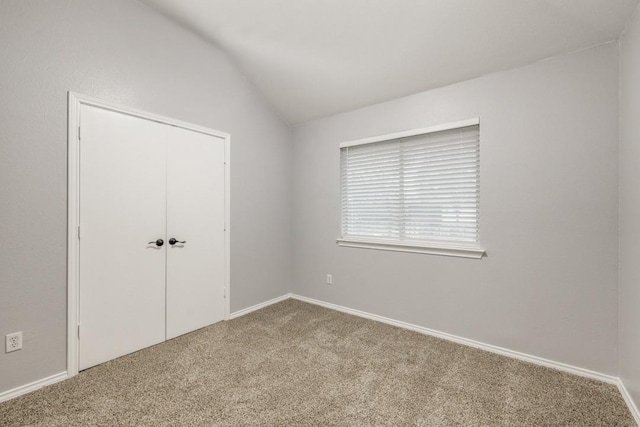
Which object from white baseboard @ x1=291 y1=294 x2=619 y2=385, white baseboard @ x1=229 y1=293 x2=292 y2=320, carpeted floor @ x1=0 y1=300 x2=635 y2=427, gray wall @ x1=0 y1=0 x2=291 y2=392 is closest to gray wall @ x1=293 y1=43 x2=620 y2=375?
white baseboard @ x1=291 y1=294 x2=619 y2=385

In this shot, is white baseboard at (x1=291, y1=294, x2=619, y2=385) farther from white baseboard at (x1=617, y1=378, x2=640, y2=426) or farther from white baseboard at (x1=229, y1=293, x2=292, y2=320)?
white baseboard at (x1=229, y1=293, x2=292, y2=320)

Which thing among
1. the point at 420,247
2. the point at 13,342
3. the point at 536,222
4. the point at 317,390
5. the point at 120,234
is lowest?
the point at 317,390

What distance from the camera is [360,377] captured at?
2152 millimetres

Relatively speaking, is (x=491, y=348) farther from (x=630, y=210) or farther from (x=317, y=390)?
(x=317, y=390)

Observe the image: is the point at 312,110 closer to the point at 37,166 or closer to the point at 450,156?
the point at 450,156

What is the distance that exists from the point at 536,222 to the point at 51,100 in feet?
12.3

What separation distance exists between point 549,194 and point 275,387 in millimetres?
2512

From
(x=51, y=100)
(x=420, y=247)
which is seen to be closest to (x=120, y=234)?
(x=51, y=100)

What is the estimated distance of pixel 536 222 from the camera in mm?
2346

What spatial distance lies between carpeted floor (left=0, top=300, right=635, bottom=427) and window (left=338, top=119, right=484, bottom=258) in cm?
101

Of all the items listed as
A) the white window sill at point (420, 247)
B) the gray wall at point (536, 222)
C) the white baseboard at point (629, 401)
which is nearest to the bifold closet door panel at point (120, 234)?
the white window sill at point (420, 247)

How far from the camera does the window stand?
8.98 ft

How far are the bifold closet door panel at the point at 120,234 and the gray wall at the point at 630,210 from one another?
11.5 feet

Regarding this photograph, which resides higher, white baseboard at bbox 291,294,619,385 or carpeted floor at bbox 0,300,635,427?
white baseboard at bbox 291,294,619,385
